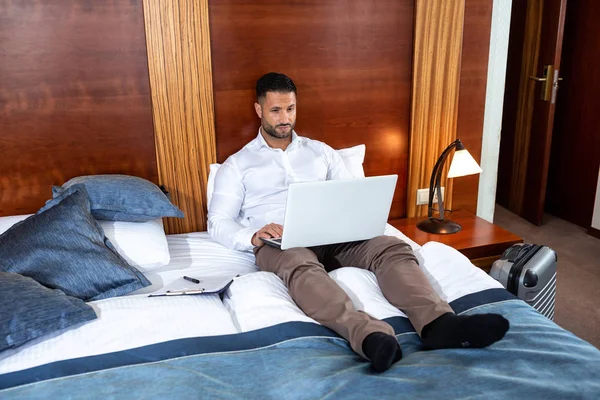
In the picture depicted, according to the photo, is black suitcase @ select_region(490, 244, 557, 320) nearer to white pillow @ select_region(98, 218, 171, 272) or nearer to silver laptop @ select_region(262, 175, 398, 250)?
silver laptop @ select_region(262, 175, 398, 250)

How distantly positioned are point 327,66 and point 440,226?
0.89 metres

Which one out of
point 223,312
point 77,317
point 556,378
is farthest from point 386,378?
point 77,317

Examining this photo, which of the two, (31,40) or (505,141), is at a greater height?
(31,40)

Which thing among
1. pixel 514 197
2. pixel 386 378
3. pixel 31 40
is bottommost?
pixel 514 197

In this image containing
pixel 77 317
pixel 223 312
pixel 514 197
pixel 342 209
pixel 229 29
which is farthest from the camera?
pixel 514 197

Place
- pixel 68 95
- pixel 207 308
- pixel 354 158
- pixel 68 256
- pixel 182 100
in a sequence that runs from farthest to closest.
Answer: pixel 354 158 → pixel 182 100 → pixel 68 95 → pixel 68 256 → pixel 207 308

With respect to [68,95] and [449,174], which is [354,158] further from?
[68,95]

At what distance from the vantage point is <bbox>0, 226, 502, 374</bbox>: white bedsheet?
146 centimetres

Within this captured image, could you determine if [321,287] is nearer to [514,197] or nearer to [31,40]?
[31,40]

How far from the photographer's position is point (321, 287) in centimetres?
173

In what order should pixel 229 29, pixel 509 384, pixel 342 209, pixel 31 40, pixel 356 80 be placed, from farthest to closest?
pixel 356 80
pixel 229 29
pixel 31 40
pixel 342 209
pixel 509 384

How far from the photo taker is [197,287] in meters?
1.87

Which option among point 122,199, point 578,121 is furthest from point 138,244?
point 578,121

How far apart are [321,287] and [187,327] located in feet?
1.40
